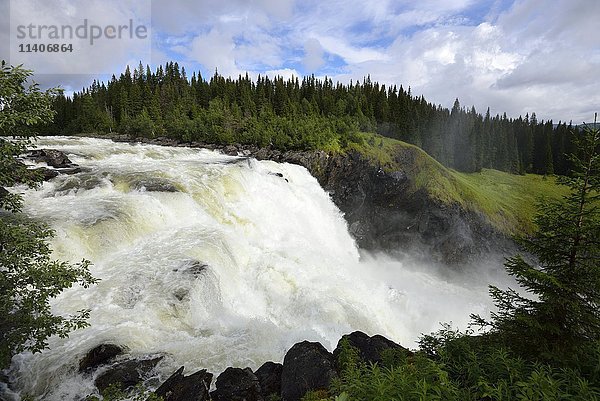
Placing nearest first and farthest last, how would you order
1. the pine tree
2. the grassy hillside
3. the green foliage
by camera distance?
the green foliage
the pine tree
the grassy hillside

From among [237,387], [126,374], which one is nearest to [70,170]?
[126,374]

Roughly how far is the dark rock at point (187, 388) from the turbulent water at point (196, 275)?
5.84ft

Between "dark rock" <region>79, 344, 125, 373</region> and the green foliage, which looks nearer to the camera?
the green foliage

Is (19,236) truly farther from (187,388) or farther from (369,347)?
(369,347)

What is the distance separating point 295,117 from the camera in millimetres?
68562

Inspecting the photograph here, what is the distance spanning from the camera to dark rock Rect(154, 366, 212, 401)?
9.37 m

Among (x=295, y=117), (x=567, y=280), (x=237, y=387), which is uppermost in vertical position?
(x=295, y=117)

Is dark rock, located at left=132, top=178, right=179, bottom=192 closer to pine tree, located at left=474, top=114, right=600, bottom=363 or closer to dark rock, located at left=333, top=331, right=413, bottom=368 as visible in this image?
dark rock, located at left=333, top=331, right=413, bottom=368

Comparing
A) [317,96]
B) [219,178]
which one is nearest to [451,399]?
[219,178]

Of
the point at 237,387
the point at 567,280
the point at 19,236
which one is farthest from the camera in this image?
the point at 237,387

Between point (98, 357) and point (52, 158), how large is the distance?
23.9 meters

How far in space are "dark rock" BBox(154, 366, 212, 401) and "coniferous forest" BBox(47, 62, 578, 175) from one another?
1834 inches

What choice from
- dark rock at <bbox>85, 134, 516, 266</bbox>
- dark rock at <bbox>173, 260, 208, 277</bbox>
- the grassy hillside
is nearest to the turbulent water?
dark rock at <bbox>173, 260, 208, 277</bbox>

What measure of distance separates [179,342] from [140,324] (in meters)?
1.77
